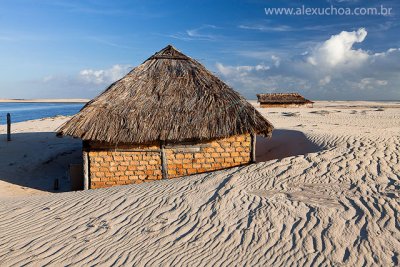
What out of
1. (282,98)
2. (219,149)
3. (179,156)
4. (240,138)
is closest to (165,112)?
(179,156)

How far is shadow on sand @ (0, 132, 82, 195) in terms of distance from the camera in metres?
10.2

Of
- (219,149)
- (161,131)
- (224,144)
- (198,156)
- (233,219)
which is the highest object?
(161,131)

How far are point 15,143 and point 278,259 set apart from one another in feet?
48.3

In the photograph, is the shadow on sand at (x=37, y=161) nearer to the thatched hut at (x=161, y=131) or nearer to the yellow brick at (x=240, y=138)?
the thatched hut at (x=161, y=131)

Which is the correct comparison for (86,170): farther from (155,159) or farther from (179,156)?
(179,156)

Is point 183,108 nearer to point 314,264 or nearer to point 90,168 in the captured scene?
point 90,168

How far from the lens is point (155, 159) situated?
8.51 meters

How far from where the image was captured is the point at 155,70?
31.9 feet

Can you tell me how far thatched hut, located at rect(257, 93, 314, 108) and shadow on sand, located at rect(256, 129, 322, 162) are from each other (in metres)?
24.0

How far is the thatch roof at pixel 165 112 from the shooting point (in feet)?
26.9

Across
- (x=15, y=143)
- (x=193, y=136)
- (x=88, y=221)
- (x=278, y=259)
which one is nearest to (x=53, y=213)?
(x=88, y=221)

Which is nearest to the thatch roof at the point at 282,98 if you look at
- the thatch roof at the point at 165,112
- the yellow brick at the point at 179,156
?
the thatch roof at the point at 165,112

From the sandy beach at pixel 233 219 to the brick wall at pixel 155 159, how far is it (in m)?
0.82

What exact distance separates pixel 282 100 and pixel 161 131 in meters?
31.6
